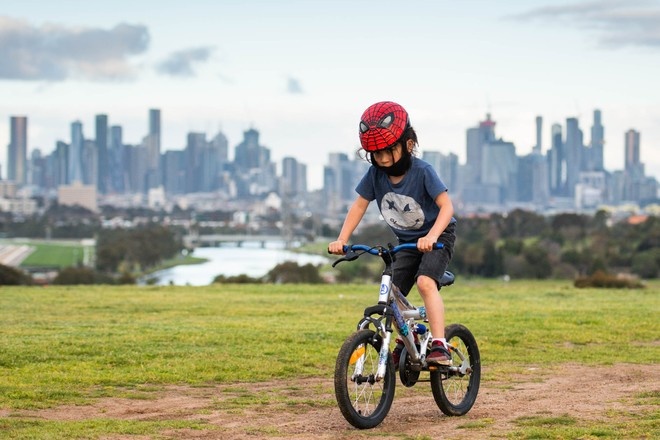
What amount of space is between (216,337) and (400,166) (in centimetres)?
609

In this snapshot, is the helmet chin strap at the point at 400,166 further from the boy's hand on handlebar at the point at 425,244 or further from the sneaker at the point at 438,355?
the sneaker at the point at 438,355

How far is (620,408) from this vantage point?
30.0 feet

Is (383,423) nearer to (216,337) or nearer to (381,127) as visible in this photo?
(381,127)

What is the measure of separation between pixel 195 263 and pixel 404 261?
12699 centimetres

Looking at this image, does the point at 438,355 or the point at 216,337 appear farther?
the point at 216,337

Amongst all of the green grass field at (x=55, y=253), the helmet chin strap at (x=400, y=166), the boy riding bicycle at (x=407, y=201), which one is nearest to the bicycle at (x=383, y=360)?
the boy riding bicycle at (x=407, y=201)

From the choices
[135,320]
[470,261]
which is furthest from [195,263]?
[135,320]

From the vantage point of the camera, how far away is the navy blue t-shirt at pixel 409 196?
8.84 m

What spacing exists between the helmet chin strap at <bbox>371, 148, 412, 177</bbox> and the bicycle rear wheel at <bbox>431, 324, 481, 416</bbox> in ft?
4.47

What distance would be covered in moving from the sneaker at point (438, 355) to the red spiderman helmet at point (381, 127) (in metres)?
1.55

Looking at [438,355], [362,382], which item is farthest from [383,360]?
[438,355]

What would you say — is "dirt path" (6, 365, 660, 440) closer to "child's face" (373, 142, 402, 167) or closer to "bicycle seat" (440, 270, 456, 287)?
"bicycle seat" (440, 270, 456, 287)

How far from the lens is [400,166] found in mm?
8836

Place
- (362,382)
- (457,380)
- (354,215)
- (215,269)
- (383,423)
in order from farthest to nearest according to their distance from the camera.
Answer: (215,269), (457,380), (354,215), (383,423), (362,382)
